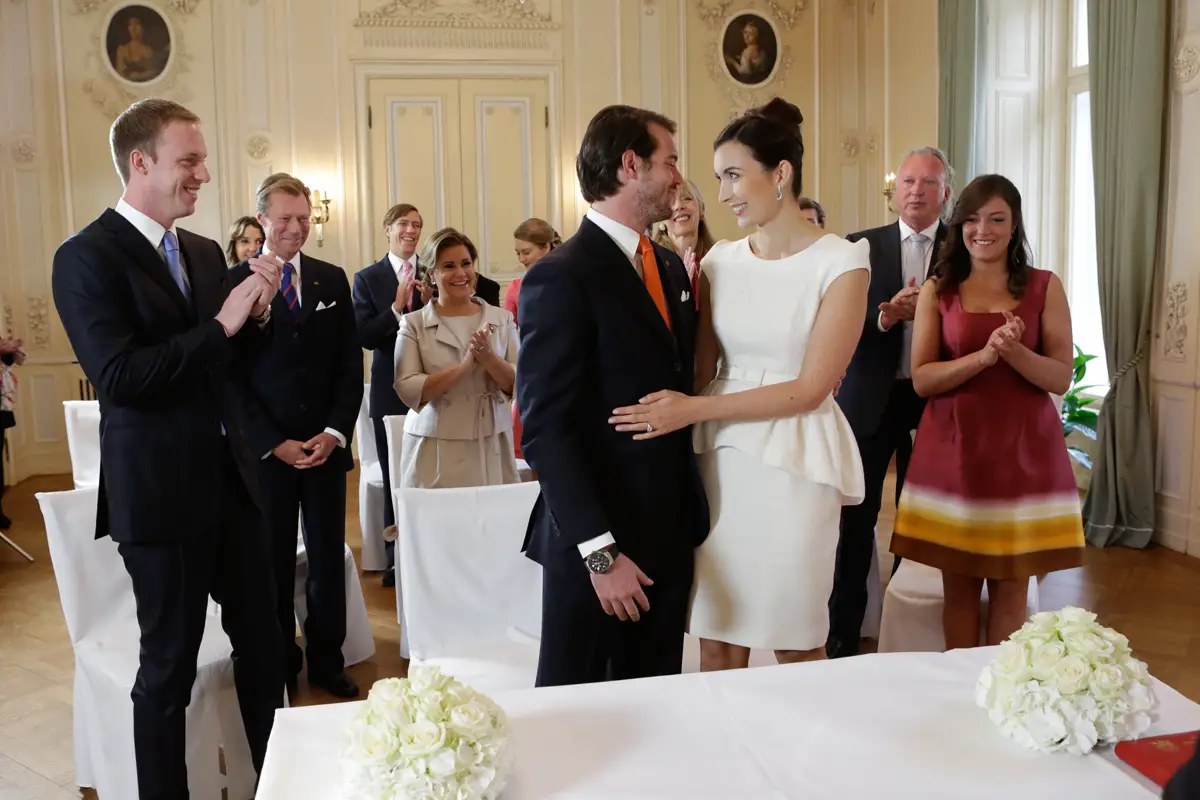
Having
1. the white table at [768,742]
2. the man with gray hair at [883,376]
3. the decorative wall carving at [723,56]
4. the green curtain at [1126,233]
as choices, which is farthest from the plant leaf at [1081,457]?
the white table at [768,742]

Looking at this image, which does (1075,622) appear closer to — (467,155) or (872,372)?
(872,372)

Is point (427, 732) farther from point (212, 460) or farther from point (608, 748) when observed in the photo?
point (212, 460)

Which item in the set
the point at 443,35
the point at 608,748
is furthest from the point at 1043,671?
the point at 443,35

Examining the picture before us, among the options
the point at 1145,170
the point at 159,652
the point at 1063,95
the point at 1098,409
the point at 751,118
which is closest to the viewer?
the point at 751,118

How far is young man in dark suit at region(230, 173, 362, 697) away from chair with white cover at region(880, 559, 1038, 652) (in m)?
1.91

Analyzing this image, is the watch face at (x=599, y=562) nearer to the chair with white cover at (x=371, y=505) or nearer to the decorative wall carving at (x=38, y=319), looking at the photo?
the chair with white cover at (x=371, y=505)

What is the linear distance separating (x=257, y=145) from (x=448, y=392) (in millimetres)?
5577

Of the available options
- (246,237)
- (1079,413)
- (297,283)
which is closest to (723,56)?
(1079,413)

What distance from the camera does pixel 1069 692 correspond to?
134 centimetres

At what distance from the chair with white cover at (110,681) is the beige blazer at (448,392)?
124 cm

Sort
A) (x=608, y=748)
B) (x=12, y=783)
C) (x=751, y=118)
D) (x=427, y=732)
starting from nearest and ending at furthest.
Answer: (x=427, y=732), (x=608, y=748), (x=751, y=118), (x=12, y=783)

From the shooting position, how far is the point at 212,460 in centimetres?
258

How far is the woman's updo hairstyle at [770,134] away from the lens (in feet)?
7.11

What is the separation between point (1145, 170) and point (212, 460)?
5115 mm
